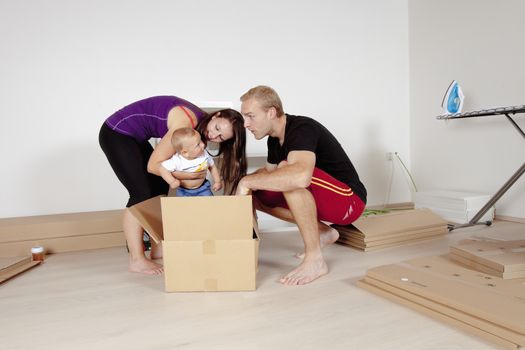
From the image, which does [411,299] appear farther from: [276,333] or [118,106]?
[118,106]

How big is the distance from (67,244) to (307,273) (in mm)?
1707

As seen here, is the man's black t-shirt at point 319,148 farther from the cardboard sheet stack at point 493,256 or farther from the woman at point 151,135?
the cardboard sheet stack at point 493,256

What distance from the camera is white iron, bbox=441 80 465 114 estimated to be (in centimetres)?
324

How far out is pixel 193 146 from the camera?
1.98 metres

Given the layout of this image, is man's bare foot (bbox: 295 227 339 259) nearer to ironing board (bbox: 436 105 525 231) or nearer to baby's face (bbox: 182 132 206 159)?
baby's face (bbox: 182 132 206 159)

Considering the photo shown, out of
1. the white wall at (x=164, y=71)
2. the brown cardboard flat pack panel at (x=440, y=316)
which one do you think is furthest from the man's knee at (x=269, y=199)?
the white wall at (x=164, y=71)

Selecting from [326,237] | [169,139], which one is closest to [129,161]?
[169,139]

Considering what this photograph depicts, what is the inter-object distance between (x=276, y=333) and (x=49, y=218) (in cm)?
212

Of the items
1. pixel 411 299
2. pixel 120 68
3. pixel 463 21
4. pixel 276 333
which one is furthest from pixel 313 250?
pixel 463 21

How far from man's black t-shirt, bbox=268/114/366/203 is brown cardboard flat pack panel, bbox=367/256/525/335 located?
561mm

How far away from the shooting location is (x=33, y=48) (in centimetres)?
298

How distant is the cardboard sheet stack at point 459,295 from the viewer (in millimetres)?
1256

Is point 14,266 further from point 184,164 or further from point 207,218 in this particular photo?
point 207,218

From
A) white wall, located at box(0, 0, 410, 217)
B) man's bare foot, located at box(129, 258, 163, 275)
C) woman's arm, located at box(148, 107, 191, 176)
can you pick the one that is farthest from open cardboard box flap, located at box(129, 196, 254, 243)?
white wall, located at box(0, 0, 410, 217)
